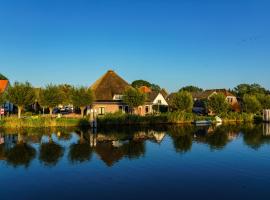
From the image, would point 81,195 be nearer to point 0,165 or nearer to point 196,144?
point 0,165

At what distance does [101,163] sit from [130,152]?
18.8ft

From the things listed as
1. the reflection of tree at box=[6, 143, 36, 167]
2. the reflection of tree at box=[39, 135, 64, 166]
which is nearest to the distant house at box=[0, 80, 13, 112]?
the reflection of tree at box=[39, 135, 64, 166]

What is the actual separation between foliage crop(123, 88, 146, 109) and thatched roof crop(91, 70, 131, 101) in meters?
3.55

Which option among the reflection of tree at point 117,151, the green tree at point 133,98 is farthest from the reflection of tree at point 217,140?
the green tree at point 133,98

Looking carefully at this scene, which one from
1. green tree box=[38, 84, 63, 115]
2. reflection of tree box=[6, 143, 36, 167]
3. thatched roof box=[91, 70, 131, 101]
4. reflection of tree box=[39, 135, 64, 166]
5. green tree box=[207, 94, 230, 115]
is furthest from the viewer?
green tree box=[207, 94, 230, 115]

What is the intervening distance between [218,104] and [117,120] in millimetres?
26300

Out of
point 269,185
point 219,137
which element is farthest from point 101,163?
point 219,137

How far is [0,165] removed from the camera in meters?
27.2

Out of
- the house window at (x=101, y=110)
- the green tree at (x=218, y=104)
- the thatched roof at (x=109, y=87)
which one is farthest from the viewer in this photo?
the green tree at (x=218, y=104)

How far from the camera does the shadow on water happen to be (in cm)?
3059

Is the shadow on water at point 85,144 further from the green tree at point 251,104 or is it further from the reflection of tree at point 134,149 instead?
the green tree at point 251,104

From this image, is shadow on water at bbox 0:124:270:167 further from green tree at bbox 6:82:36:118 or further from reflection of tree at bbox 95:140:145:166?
green tree at bbox 6:82:36:118

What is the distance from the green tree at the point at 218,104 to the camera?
240ft

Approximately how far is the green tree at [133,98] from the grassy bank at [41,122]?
11301mm
